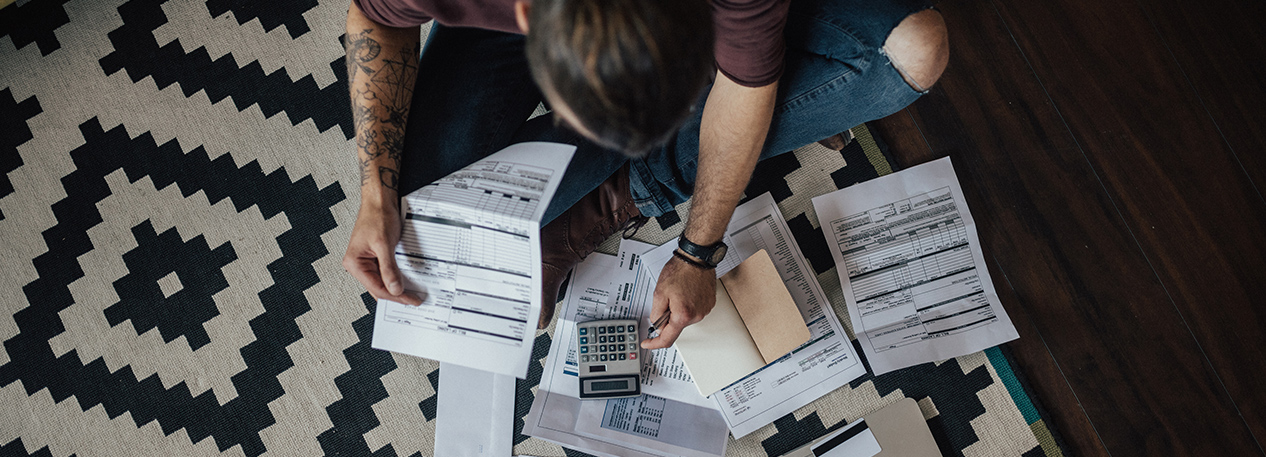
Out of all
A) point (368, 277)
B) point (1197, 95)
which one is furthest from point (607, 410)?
point (1197, 95)

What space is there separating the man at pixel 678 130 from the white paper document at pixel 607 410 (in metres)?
0.09

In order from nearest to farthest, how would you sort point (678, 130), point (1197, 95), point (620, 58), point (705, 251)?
point (620, 58)
point (678, 130)
point (705, 251)
point (1197, 95)

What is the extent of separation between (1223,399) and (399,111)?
4.29 feet

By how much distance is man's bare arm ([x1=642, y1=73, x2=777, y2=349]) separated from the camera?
78cm

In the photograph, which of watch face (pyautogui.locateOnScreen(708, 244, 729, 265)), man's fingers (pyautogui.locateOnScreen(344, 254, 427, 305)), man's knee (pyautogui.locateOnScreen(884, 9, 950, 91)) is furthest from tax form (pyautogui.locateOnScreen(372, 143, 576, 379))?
man's knee (pyautogui.locateOnScreen(884, 9, 950, 91))

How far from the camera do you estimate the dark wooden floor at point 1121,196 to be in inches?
42.1

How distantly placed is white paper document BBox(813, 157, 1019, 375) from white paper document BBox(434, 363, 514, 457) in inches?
22.1

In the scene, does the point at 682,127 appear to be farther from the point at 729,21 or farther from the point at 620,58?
the point at 620,58

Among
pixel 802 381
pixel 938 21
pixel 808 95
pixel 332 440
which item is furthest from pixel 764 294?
pixel 332 440

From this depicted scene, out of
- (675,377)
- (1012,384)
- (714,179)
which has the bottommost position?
(1012,384)

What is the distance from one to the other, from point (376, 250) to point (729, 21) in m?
0.51

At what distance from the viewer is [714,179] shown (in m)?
0.85

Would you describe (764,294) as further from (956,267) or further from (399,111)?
(399,111)

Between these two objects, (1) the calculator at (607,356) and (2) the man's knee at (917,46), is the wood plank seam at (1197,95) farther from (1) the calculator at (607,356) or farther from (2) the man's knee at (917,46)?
(1) the calculator at (607,356)
